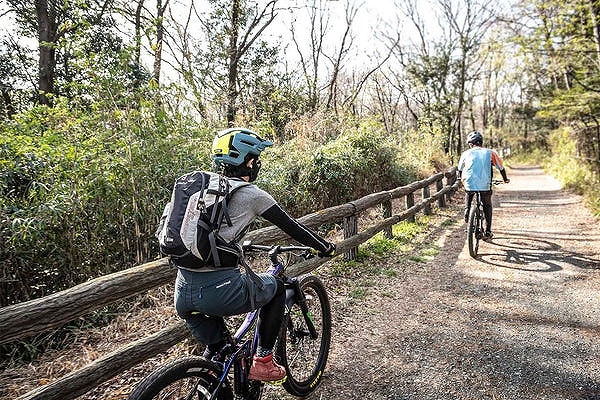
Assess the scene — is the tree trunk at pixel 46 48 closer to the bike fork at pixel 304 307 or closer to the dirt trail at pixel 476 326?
the dirt trail at pixel 476 326

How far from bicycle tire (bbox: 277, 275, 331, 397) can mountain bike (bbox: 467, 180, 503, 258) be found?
4169mm

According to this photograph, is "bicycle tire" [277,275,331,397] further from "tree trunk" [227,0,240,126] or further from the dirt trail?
"tree trunk" [227,0,240,126]

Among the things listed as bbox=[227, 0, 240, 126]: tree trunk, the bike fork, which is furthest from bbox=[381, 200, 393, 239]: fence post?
bbox=[227, 0, 240, 126]: tree trunk

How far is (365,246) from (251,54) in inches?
440

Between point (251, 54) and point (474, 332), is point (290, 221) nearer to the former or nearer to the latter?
point (474, 332)

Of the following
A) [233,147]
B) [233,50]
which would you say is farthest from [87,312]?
[233,50]

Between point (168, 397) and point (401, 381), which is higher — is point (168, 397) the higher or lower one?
the higher one

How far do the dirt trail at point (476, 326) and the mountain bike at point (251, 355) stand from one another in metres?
0.30

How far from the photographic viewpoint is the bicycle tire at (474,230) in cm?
674

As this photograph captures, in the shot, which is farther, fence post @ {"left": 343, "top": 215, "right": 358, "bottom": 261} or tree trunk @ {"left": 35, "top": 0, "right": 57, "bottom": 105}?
tree trunk @ {"left": 35, "top": 0, "right": 57, "bottom": 105}

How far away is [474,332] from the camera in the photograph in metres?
4.19

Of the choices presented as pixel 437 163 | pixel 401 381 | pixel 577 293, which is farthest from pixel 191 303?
pixel 437 163

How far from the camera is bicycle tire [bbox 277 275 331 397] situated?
9.97ft

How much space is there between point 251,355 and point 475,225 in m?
5.42
